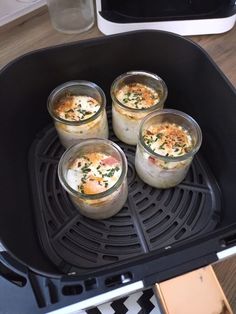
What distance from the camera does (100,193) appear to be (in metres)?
0.45

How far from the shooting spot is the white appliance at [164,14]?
62cm

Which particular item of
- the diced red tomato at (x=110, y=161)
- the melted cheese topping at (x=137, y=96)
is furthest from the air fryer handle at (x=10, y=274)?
the melted cheese topping at (x=137, y=96)

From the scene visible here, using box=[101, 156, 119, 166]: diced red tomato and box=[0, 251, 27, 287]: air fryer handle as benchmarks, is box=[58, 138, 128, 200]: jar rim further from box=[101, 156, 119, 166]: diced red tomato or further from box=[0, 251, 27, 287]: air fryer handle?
box=[0, 251, 27, 287]: air fryer handle

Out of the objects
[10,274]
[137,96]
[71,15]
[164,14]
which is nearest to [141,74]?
[137,96]

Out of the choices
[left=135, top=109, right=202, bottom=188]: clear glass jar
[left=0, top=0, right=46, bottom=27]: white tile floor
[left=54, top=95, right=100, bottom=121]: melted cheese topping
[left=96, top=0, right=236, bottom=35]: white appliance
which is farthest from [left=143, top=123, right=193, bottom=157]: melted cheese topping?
[left=0, top=0, right=46, bottom=27]: white tile floor

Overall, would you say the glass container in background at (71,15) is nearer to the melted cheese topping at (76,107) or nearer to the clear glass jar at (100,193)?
the melted cheese topping at (76,107)

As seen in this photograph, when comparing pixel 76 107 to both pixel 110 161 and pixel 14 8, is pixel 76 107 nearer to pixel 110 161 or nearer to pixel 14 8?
pixel 110 161

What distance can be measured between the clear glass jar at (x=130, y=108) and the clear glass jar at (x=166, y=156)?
0.02 m

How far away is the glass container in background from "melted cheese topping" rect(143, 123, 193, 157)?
0.96 feet

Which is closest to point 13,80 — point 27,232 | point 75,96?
point 75,96

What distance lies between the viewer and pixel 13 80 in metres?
0.51

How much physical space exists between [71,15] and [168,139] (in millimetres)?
372

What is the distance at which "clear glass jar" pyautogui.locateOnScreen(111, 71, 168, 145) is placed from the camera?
55 centimetres

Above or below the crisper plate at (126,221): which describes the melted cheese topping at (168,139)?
above
